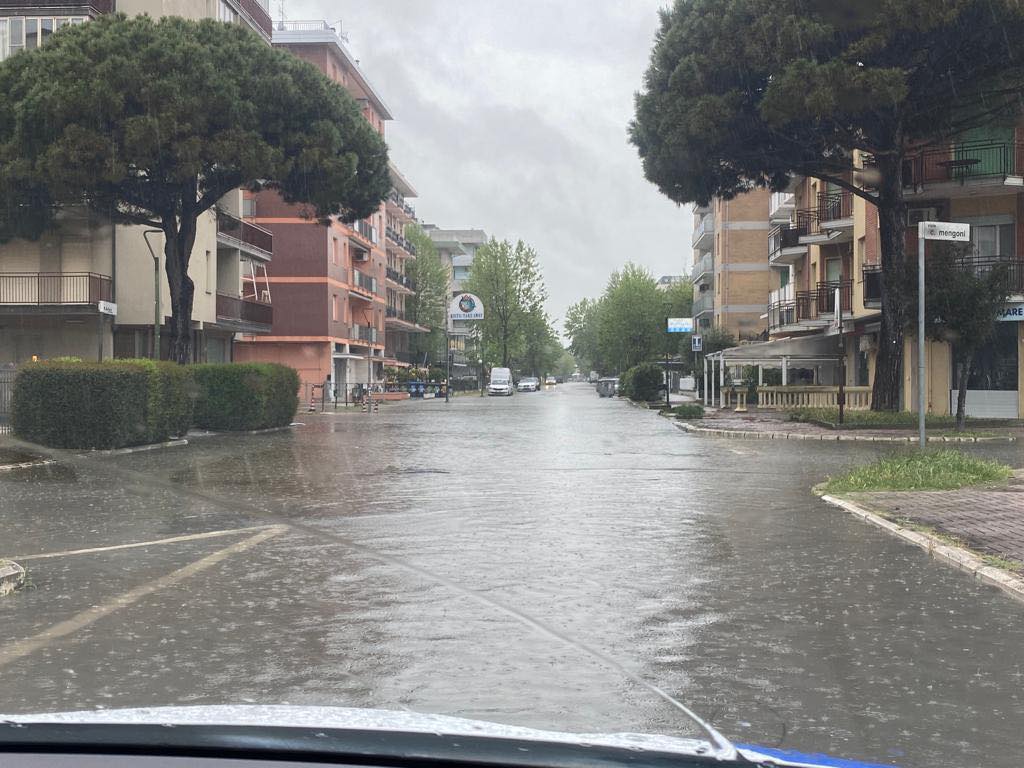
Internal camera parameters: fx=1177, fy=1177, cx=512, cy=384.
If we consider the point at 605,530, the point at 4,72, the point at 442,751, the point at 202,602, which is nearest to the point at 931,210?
the point at 4,72

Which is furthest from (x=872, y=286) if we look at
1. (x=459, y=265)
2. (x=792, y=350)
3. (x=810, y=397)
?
(x=459, y=265)

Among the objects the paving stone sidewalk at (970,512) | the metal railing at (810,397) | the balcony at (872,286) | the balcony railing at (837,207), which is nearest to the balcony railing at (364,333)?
the metal railing at (810,397)

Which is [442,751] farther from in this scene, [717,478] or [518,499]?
[717,478]

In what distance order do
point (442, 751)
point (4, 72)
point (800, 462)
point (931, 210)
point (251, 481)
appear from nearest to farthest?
point (442, 751) < point (251, 481) < point (800, 462) < point (4, 72) < point (931, 210)

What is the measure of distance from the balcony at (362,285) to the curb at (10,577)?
2732 inches

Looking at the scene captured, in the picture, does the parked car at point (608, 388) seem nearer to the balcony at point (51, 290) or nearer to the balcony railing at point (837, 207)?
the balcony railing at point (837, 207)

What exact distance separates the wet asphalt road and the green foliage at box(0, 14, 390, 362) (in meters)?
18.3

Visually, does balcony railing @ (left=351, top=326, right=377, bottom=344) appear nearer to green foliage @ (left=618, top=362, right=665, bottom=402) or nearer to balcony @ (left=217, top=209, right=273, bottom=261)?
green foliage @ (left=618, top=362, right=665, bottom=402)

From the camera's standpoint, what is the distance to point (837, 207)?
1836 inches

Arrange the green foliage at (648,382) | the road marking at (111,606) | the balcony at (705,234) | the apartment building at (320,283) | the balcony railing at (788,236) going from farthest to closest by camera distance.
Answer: the balcony at (705,234), the apartment building at (320,283), the green foliage at (648,382), the balcony railing at (788,236), the road marking at (111,606)

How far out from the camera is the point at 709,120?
32.8m

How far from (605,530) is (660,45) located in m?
26.5

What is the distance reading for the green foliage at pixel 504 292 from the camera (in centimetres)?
11662

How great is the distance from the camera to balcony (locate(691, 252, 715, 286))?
8819cm
